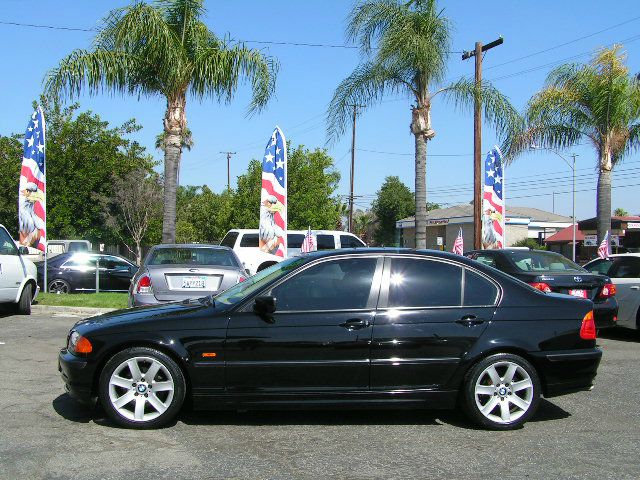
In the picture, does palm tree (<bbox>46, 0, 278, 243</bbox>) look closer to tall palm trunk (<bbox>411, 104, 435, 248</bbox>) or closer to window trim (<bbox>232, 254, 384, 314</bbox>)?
tall palm trunk (<bbox>411, 104, 435, 248</bbox>)

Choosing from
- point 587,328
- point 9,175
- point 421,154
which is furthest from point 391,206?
point 587,328

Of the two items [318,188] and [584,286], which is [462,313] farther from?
[318,188]

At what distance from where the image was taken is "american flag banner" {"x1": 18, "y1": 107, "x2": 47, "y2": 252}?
16.6 meters

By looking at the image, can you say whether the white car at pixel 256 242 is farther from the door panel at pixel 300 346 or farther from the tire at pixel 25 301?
the door panel at pixel 300 346

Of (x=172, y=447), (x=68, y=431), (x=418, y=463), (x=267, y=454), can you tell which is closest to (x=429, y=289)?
(x=418, y=463)

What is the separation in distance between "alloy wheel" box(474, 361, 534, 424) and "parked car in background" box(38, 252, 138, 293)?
13.8m

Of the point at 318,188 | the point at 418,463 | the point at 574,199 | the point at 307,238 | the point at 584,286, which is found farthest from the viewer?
the point at 574,199

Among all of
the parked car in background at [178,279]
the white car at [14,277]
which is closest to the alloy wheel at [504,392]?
the parked car in background at [178,279]

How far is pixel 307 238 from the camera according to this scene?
19.2 m

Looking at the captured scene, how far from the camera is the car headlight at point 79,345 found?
17.4 feet

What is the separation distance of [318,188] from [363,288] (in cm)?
3350

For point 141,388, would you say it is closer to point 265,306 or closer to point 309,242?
point 265,306

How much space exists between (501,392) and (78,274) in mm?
14585

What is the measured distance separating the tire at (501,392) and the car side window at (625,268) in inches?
273
